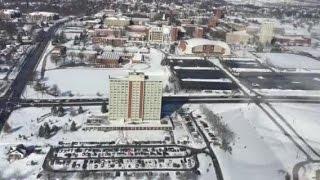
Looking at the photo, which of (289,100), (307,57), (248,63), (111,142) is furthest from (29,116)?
(307,57)

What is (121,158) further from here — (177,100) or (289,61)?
(289,61)

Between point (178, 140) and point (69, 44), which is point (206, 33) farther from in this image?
point (178, 140)

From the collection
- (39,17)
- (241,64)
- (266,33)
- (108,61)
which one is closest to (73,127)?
(108,61)

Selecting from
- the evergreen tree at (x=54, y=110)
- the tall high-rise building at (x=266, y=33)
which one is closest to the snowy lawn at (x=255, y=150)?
the evergreen tree at (x=54, y=110)

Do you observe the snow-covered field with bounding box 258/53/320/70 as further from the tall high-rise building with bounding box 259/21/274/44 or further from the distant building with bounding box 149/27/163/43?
the distant building with bounding box 149/27/163/43

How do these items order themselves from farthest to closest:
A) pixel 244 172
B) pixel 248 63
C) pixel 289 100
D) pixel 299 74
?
1. pixel 248 63
2. pixel 299 74
3. pixel 289 100
4. pixel 244 172

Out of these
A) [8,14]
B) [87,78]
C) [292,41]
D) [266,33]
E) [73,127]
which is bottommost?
[73,127]
